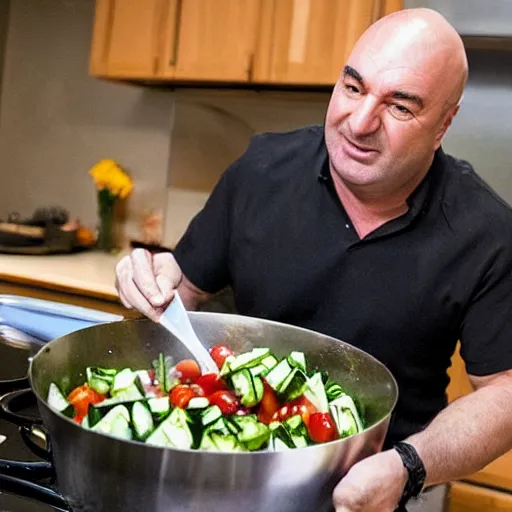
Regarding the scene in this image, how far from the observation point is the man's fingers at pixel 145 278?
874 millimetres

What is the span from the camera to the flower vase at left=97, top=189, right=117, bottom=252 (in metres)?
2.58

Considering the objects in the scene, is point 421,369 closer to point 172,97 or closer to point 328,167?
point 328,167

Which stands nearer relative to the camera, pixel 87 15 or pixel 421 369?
pixel 421 369

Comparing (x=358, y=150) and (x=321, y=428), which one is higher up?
(x=358, y=150)

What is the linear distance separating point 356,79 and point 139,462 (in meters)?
0.68

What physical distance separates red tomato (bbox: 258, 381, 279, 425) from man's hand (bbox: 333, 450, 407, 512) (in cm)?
13

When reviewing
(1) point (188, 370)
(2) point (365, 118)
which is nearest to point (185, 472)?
(1) point (188, 370)

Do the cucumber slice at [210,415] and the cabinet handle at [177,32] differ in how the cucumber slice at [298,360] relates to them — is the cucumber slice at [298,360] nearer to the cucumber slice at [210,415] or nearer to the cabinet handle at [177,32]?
the cucumber slice at [210,415]

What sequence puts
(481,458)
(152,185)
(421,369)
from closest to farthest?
(481,458), (421,369), (152,185)

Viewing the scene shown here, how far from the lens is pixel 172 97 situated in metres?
2.61

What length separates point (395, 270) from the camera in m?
1.09

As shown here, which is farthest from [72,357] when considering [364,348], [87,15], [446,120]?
[87,15]

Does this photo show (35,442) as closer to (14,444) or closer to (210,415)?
(14,444)

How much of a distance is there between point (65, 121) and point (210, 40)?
0.93 m
